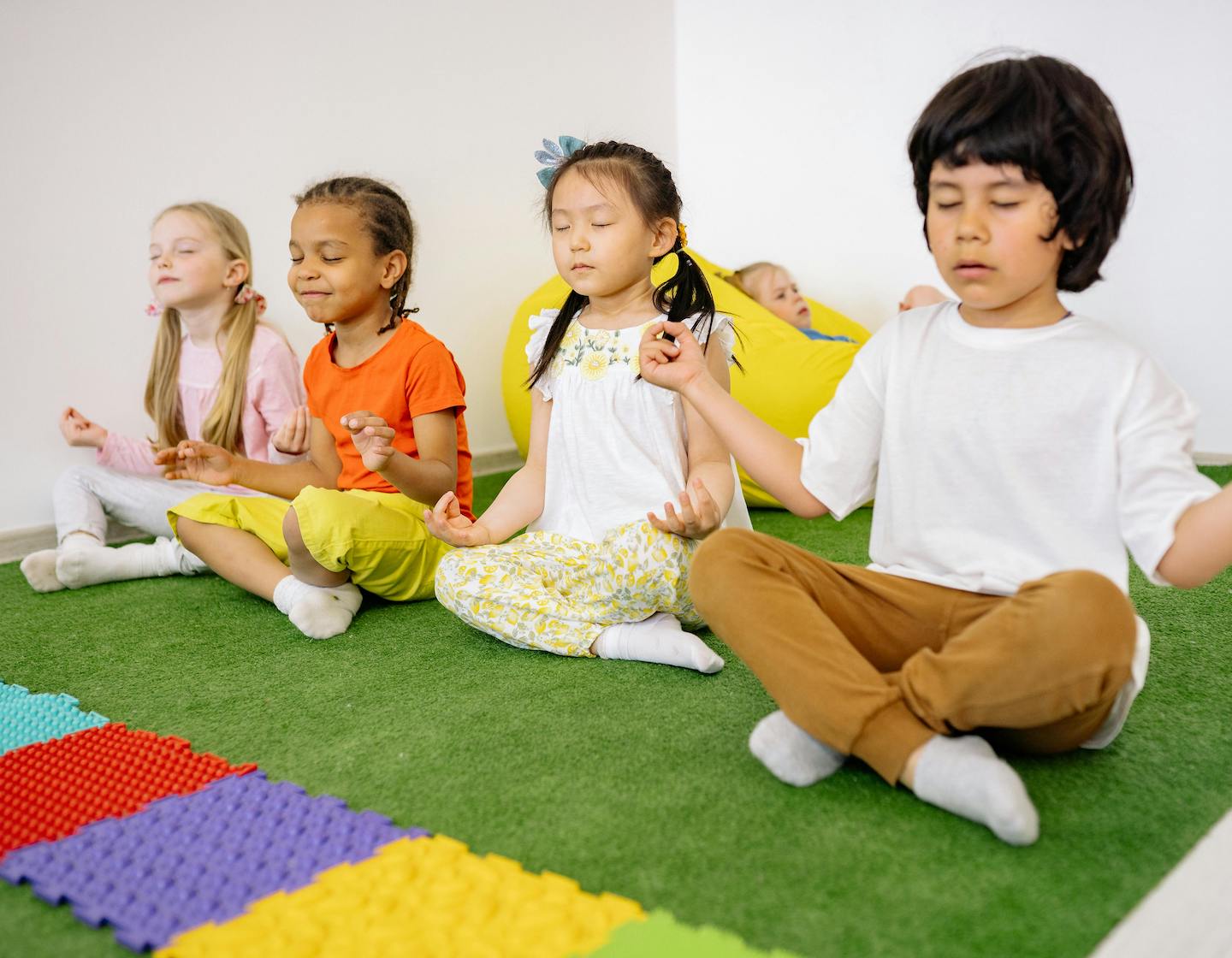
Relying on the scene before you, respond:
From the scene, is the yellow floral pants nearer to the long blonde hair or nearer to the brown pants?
the brown pants

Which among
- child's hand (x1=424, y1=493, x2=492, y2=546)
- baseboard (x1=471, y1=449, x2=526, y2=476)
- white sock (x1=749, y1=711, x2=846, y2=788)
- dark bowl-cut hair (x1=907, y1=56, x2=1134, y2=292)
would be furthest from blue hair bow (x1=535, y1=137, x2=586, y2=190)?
baseboard (x1=471, y1=449, x2=526, y2=476)

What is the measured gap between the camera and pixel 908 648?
1097 mm

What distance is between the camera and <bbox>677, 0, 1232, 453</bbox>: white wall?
2584mm

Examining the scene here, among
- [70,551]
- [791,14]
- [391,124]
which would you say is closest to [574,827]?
[70,551]

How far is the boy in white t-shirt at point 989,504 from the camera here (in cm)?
92

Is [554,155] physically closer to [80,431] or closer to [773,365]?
[773,365]

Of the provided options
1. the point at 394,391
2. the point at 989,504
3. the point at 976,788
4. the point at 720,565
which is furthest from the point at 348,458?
the point at 976,788

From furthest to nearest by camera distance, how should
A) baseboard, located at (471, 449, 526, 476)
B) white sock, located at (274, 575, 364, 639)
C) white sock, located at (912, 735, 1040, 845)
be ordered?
baseboard, located at (471, 449, 526, 476)
white sock, located at (274, 575, 364, 639)
white sock, located at (912, 735, 1040, 845)

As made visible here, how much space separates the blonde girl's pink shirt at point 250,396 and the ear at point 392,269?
1.34 ft

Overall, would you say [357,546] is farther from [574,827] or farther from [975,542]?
[975,542]

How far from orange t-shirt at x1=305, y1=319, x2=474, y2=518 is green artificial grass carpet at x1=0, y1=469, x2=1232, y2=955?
295 millimetres

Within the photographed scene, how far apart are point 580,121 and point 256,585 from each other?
6.41 feet

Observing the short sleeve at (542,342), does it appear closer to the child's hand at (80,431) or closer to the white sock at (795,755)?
the white sock at (795,755)

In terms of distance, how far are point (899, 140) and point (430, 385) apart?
190 cm
